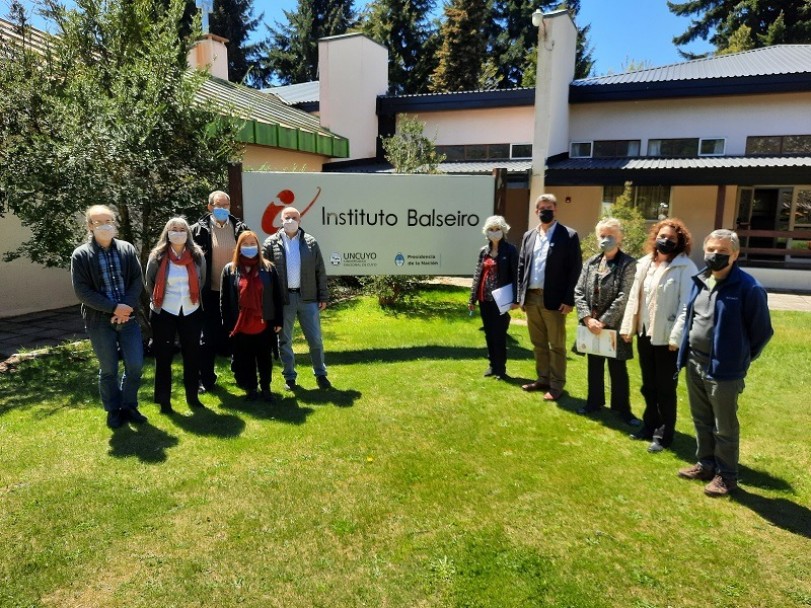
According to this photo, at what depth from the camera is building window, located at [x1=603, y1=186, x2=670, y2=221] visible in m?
17.4

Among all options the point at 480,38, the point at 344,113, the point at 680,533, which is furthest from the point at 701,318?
the point at 480,38

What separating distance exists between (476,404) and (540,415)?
2.02 ft

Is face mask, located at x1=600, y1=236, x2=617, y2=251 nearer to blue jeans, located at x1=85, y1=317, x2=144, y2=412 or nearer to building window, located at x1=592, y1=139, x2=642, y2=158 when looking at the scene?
blue jeans, located at x1=85, y1=317, x2=144, y2=412

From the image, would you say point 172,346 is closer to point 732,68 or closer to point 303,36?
point 732,68

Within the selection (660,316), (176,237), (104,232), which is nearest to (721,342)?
(660,316)

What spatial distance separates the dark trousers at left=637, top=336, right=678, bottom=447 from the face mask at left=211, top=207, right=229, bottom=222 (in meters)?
4.07

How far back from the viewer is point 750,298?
3.45 metres

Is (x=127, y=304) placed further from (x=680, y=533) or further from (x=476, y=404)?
(x=680, y=533)

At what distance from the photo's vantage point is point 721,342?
138 inches

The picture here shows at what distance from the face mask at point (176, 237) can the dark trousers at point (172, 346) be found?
25.0 inches

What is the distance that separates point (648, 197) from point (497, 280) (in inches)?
545

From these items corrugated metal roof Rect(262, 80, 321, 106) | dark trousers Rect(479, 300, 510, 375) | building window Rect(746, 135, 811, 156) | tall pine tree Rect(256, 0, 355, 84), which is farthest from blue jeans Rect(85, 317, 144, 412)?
Result: tall pine tree Rect(256, 0, 355, 84)

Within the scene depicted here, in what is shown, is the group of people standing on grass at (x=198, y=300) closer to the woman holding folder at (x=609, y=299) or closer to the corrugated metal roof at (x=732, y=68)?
the woman holding folder at (x=609, y=299)

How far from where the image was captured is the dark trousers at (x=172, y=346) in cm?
493
